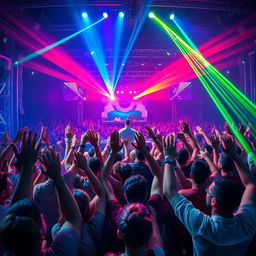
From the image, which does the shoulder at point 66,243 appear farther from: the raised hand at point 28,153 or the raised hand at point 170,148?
the raised hand at point 170,148

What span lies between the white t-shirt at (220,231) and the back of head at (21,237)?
849mm

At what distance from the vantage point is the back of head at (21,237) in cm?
99

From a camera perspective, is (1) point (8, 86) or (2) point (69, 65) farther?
(2) point (69, 65)

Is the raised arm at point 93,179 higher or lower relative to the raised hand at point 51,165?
lower

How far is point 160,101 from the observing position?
20062 millimetres

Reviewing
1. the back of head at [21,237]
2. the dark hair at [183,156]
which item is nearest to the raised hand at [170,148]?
the back of head at [21,237]

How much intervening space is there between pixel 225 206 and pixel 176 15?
916 centimetres

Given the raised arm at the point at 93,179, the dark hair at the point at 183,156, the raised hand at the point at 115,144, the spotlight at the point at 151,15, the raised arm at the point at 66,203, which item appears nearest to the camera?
the raised arm at the point at 66,203

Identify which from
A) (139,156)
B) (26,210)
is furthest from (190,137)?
(26,210)

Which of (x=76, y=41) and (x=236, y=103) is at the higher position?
(x=76, y=41)

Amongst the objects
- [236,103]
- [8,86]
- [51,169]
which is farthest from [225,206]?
[236,103]

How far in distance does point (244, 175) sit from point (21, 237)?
57.9 inches

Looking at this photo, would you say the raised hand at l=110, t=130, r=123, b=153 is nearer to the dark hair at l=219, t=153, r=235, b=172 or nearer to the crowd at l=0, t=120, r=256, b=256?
the crowd at l=0, t=120, r=256, b=256

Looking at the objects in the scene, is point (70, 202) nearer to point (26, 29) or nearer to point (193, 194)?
point (193, 194)
